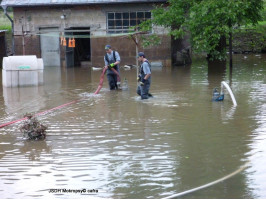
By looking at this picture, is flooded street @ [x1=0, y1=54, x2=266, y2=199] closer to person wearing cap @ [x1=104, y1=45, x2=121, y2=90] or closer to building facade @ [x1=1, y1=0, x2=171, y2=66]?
person wearing cap @ [x1=104, y1=45, x2=121, y2=90]

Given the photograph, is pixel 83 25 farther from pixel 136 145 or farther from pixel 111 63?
pixel 136 145

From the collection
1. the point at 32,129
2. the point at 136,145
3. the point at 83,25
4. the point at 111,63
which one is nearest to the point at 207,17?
the point at 111,63

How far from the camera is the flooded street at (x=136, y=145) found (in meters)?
6.75

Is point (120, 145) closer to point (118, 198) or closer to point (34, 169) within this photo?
point (34, 169)

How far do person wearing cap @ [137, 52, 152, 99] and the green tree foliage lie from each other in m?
5.96

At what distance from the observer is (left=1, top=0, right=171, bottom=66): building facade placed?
79.0 feet

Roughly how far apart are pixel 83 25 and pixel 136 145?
655 inches

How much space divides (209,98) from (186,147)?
5442 millimetres

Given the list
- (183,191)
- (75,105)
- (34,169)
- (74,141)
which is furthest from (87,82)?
(183,191)

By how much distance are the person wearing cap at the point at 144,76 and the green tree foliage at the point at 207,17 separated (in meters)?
5.96

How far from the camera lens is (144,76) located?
1349 centimetres

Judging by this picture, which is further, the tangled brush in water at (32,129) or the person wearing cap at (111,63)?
the person wearing cap at (111,63)

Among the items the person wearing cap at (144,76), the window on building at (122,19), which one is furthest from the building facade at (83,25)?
the person wearing cap at (144,76)

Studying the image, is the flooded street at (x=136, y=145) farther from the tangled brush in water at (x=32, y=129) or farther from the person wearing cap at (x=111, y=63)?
the person wearing cap at (x=111, y=63)
